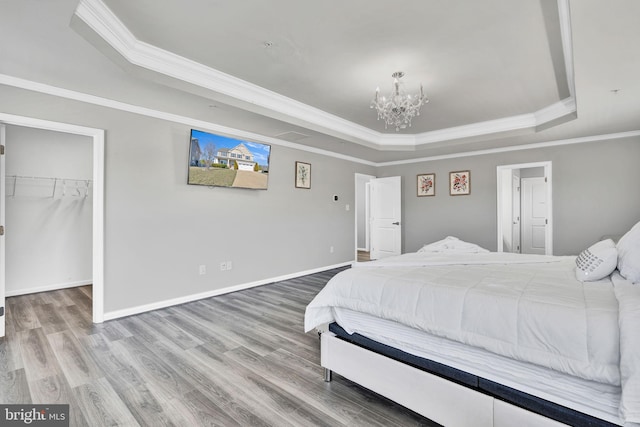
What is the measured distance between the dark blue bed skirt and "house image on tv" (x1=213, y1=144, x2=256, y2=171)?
2975mm

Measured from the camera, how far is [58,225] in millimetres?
4574

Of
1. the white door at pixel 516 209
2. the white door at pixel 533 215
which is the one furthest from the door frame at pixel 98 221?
the white door at pixel 533 215

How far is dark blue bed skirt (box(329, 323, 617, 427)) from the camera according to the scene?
127 centimetres

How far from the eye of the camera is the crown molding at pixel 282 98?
214 cm

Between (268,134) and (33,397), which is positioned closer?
(33,397)

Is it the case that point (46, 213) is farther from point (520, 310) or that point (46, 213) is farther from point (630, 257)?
point (630, 257)

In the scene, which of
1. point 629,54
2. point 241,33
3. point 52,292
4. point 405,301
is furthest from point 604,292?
point 52,292

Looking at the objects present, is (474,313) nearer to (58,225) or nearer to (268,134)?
(268,134)

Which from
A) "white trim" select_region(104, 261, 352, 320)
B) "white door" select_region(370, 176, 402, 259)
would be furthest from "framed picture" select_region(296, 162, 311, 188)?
"white door" select_region(370, 176, 402, 259)

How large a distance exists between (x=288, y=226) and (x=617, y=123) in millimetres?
4740

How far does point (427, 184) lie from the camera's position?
6297 mm

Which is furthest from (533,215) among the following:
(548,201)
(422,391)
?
(422,391)

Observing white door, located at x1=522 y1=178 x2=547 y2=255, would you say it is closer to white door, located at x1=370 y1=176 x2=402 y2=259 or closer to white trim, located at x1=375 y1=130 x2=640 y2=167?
white trim, located at x1=375 y1=130 x2=640 y2=167

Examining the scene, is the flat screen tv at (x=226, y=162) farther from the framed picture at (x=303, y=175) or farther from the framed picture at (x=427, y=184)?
the framed picture at (x=427, y=184)
